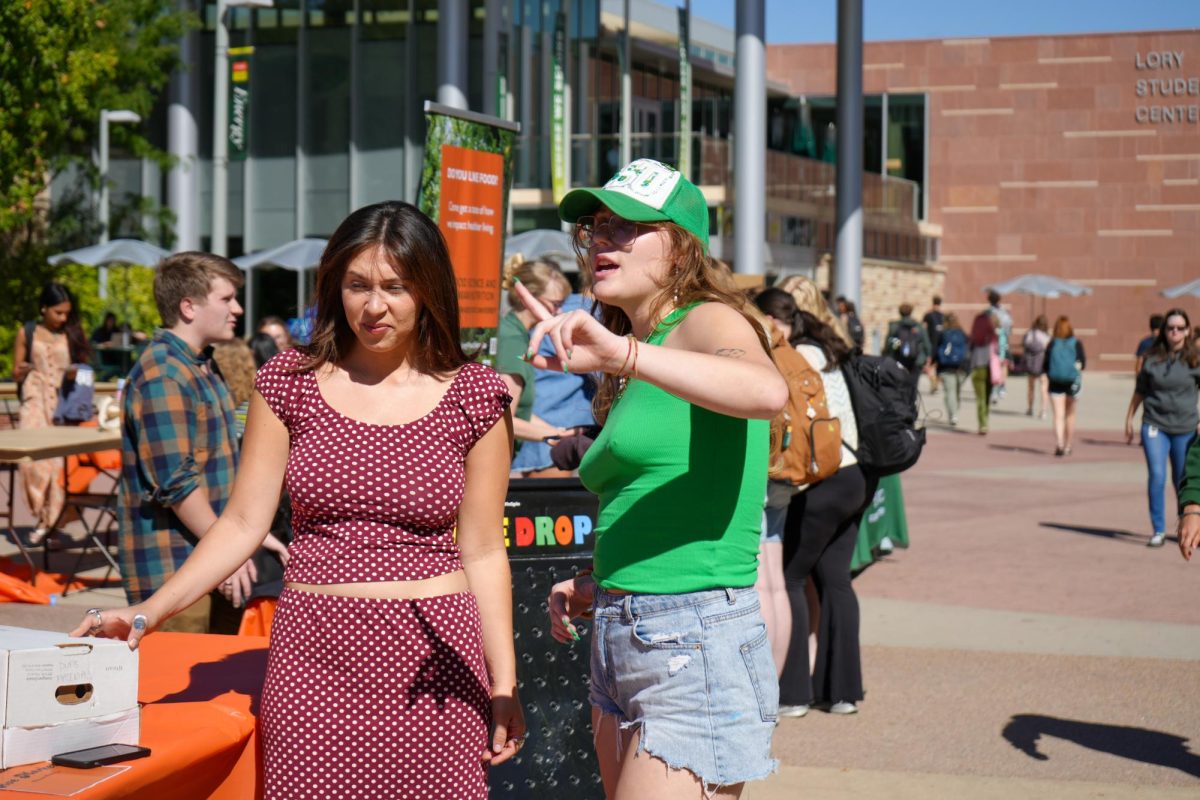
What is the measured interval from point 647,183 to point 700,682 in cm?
103

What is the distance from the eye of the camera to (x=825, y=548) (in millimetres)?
7188

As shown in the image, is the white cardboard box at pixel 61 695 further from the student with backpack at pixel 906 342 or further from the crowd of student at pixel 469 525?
the student with backpack at pixel 906 342

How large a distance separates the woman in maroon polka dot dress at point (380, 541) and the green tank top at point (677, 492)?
0.95 ft

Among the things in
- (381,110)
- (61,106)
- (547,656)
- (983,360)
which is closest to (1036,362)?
(983,360)

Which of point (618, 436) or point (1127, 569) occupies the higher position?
point (618, 436)

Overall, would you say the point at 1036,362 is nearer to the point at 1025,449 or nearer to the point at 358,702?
the point at 1025,449

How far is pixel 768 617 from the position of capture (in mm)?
6570

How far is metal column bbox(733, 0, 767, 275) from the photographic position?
23.9m

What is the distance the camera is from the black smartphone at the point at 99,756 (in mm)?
2730

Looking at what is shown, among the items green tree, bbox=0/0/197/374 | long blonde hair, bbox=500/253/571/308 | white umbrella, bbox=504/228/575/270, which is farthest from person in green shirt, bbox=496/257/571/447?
white umbrella, bbox=504/228/575/270

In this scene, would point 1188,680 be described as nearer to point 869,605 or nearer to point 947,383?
point 869,605

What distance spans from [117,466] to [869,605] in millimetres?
5582

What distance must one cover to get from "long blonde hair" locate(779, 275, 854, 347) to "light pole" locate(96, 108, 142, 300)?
21.2m

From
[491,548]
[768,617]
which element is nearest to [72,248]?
[768,617]
